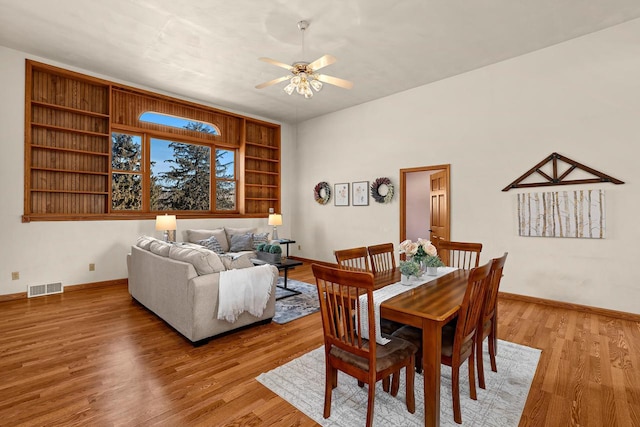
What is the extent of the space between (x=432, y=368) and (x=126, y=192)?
550cm

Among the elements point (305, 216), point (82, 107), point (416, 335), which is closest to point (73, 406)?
point (416, 335)

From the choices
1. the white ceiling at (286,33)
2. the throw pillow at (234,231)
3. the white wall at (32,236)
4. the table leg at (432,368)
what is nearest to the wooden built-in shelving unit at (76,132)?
the white wall at (32,236)

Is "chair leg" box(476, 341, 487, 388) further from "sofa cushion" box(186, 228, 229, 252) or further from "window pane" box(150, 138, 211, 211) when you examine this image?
"window pane" box(150, 138, 211, 211)

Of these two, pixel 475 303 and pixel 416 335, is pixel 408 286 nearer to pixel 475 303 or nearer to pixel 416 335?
pixel 416 335

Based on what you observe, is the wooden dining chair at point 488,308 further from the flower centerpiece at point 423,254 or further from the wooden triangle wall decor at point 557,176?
the wooden triangle wall decor at point 557,176

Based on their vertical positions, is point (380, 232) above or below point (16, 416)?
above

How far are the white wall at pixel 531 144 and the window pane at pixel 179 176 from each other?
331 centimetres

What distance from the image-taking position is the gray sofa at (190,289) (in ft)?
9.08

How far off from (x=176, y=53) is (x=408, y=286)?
4183 mm

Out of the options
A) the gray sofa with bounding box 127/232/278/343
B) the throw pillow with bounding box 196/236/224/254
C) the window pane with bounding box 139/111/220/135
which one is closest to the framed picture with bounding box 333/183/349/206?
the throw pillow with bounding box 196/236/224/254

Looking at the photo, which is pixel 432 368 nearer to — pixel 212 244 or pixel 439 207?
pixel 439 207

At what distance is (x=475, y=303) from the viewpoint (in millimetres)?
1816

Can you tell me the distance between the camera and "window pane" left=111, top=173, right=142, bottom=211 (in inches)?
203

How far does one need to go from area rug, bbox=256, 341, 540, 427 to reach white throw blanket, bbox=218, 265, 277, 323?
78cm
